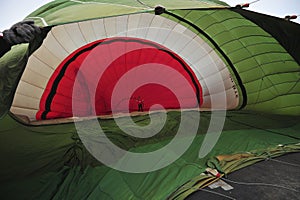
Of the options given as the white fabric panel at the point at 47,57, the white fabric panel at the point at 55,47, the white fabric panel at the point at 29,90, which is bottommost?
the white fabric panel at the point at 29,90

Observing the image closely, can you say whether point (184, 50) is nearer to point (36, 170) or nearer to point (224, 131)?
point (224, 131)

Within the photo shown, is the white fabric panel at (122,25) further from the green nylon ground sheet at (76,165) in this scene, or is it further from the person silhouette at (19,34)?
the person silhouette at (19,34)

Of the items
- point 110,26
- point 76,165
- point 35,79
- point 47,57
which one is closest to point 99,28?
point 110,26

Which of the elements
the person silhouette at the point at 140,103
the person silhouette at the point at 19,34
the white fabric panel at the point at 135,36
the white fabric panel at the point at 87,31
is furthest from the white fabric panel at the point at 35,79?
the person silhouette at the point at 19,34

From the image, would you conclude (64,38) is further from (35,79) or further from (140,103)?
(140,103)

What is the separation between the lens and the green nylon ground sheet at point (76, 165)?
1179 millimetres

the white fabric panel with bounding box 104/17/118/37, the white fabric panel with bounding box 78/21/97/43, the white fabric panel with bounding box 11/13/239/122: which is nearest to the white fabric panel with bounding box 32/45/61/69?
the white fabric panel with bounding box 11/13/239/122

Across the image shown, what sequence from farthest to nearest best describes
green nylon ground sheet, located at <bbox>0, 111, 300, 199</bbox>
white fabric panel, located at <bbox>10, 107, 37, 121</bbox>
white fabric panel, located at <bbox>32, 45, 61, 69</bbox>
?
white fabric panel, located at <bbox>32, 45, 61, 69</bbox> → white fabric panel, located at <bbox>10, 107, 37, 121</bbox> → green nylon ground sheet, located at <bbox>0, 111, 300, 199</bbox>

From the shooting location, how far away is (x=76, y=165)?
1349 mm

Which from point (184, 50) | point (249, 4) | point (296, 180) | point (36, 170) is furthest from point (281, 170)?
point (36, 170)

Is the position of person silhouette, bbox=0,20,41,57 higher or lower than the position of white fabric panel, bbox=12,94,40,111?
higher

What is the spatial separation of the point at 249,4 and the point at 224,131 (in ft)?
3.45

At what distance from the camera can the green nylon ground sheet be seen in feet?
3.87

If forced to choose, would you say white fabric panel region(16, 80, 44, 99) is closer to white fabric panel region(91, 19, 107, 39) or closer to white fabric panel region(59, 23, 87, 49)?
white fabric panel region(59, 23, 87, 49)
